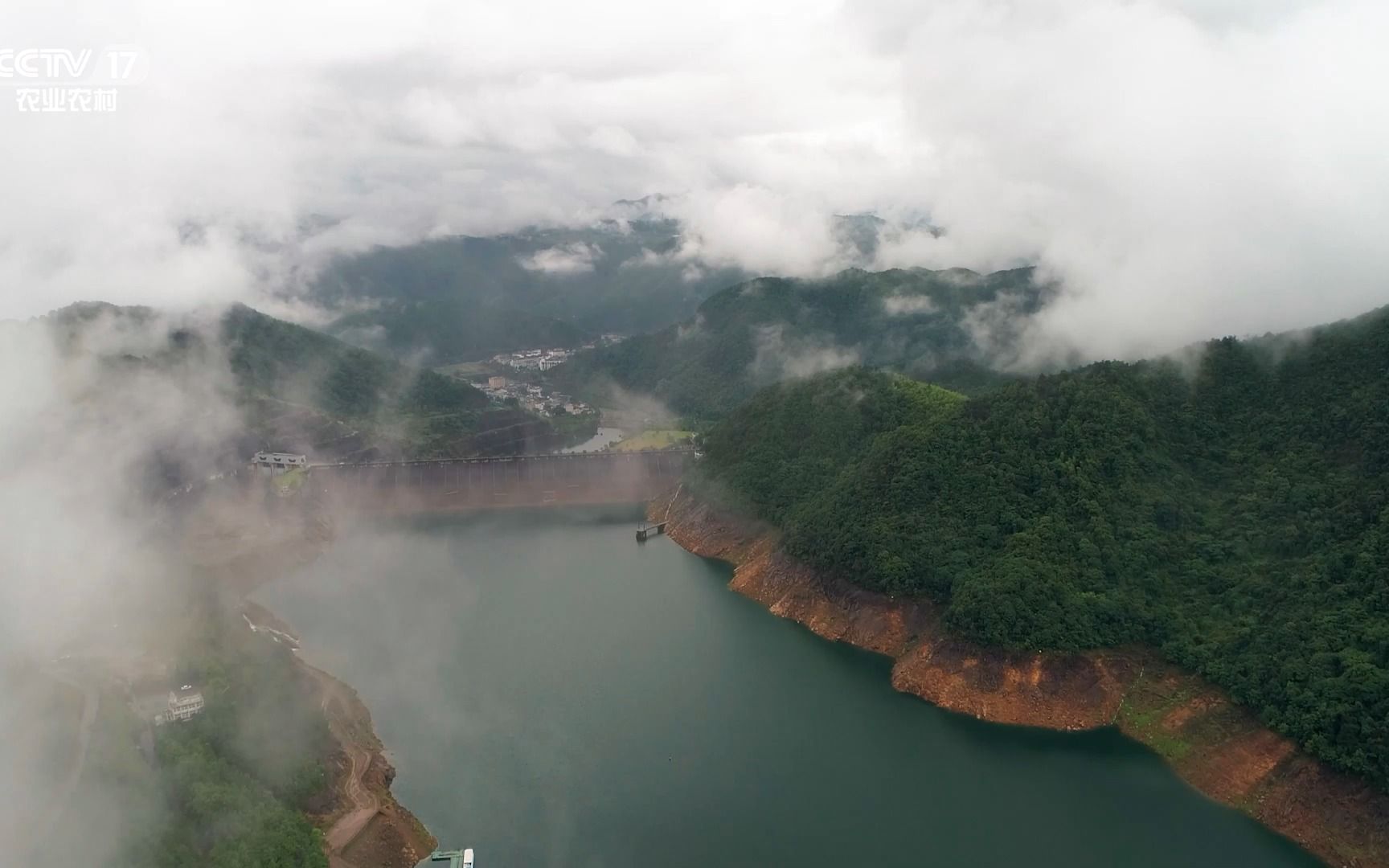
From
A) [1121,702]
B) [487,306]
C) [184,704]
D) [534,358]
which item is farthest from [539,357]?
[1121,702]

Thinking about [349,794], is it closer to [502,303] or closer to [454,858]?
[454,858]

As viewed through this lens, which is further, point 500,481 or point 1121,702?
point 500,481

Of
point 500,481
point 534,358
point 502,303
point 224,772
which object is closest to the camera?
point 224,772

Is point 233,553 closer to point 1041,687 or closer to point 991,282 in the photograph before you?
point 1041,687

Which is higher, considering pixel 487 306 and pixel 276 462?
pixel 487 306

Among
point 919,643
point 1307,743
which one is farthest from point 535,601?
point 1307,743

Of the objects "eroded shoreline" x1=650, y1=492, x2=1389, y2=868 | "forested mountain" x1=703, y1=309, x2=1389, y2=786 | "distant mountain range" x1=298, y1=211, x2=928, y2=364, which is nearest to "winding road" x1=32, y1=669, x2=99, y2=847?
"eroded shoreline" x1=650, y1=492, x2=1389, y2=868
